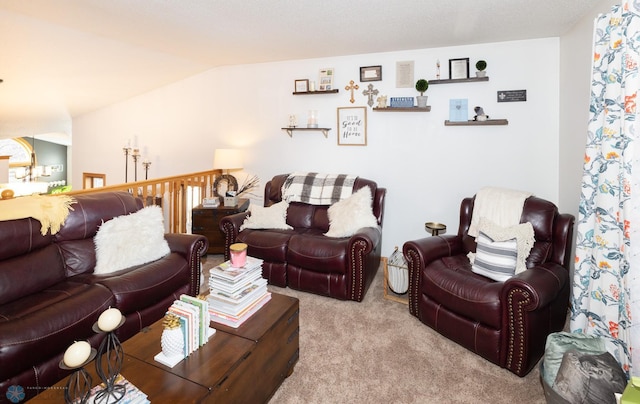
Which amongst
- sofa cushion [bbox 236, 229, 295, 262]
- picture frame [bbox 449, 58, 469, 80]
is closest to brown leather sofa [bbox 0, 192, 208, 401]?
sofa cushion [bbox 236, 229, 295, 262]

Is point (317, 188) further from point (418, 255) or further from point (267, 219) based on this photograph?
point (418, 255)

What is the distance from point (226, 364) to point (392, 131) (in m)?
3.09

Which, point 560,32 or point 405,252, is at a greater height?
point 560,32

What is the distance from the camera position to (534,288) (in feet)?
6.44

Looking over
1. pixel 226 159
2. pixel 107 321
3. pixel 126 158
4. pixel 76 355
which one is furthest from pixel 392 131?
pixel 126 158

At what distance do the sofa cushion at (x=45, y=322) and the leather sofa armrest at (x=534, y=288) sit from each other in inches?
94.5

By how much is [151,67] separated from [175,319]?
393 centimetres

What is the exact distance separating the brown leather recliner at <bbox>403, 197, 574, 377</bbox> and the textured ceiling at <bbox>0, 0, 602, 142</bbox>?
1580mm

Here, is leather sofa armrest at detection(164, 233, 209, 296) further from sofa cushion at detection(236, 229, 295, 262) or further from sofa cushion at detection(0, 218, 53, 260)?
sofa cushion at detection(0, 218, 53, 260)

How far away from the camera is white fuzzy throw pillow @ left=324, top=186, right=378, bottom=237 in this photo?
3.29 m

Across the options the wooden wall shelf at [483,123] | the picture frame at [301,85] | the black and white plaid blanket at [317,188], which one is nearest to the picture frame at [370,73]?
the picture frame at [301,85]

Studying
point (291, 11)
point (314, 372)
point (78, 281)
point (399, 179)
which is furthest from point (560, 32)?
point (78, 281)

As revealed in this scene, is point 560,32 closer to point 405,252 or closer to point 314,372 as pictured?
point 405,252

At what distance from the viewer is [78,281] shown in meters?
2.28
